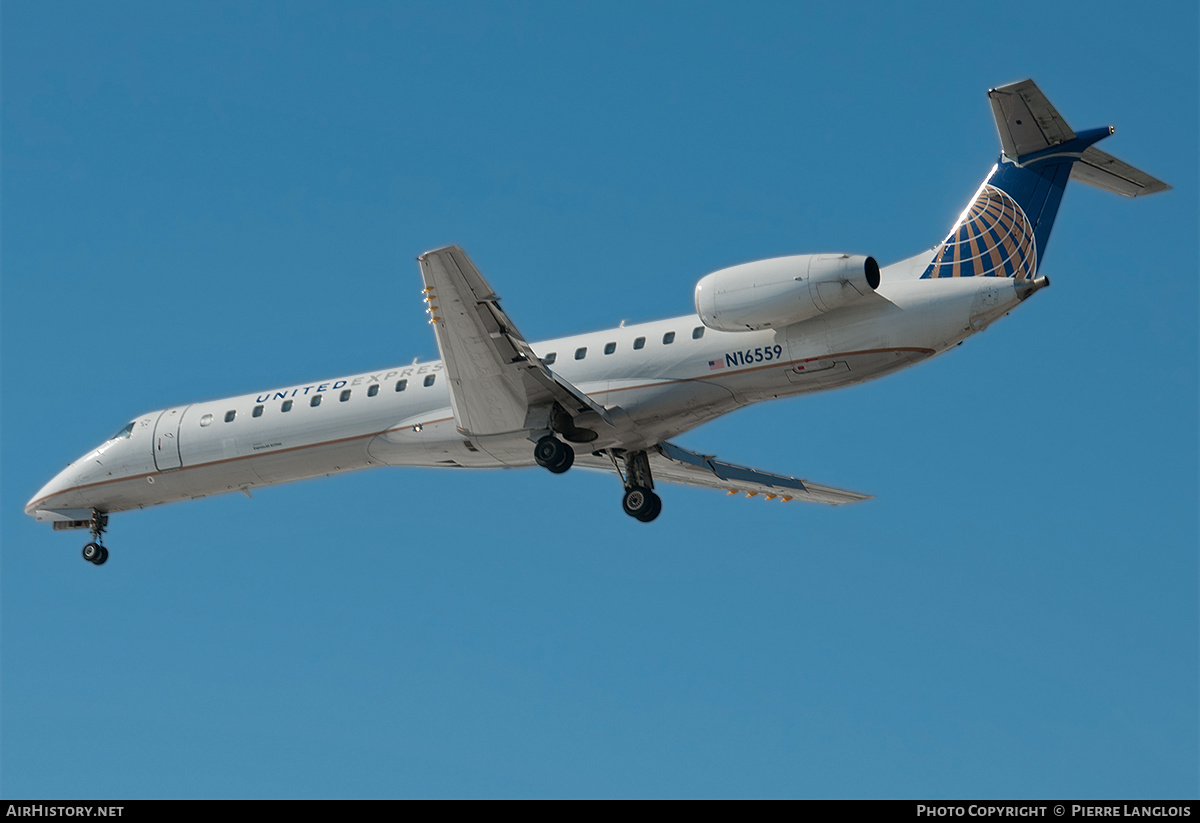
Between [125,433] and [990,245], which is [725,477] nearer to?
[990,245]

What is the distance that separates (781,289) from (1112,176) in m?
6.44

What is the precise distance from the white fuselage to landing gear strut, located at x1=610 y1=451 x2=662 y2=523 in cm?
48

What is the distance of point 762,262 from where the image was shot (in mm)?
23047

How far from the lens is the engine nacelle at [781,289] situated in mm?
22531

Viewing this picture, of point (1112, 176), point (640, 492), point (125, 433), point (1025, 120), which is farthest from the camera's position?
point (125, 433)

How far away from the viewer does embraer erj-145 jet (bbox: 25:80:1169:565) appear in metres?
22.9

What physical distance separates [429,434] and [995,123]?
1097cm

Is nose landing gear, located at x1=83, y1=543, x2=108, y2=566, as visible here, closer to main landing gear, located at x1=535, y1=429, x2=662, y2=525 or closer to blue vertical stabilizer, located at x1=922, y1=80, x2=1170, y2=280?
main landing gear, located at x1=535, y1=429, x2=662, y2=525

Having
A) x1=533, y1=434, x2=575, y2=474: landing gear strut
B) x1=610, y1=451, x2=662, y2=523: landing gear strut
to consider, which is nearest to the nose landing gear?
x1=533, y1=434, x2=575, y2=474: landing gear strut

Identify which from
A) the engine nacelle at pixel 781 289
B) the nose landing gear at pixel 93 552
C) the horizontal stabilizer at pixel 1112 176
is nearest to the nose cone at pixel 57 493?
the nose landing gear at pixel 93 552

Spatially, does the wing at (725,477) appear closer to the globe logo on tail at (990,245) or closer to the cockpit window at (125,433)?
the globe logo on tail at (990,245)

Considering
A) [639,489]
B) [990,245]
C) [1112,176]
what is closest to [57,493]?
[639,489]

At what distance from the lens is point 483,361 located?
2394 cm
